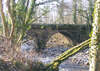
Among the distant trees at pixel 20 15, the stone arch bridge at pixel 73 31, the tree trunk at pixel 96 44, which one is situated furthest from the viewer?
the stone arch bridge at pixel 73 31

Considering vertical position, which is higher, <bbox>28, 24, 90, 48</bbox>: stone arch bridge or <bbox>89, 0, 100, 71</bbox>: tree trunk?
<bbox>89, 0, 100, 71</bbox>: tree trunk

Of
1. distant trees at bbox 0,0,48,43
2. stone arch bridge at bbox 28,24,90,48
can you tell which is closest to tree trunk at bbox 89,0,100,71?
distant trees at bbox 0,0,48,43

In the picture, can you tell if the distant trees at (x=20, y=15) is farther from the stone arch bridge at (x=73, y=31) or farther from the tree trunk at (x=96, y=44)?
the stone arch bridge at (x=73, y=31)

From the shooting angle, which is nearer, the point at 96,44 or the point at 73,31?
the point at 96,44

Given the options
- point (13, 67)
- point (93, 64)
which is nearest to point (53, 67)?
point (13, 67)

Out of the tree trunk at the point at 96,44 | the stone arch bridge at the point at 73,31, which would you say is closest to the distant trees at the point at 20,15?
the tree trunk at the point at 96,44

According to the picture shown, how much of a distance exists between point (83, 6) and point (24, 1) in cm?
1175

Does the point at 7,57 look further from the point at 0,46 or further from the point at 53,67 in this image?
the point at 53,67

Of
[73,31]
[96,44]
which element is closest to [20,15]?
[96,44]

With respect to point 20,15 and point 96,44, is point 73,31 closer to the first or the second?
point 20,15

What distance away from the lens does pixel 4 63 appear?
23.8ft

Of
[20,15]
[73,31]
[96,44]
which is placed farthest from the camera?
[73,31]

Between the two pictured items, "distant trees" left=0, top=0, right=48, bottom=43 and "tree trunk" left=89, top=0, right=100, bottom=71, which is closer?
"tree trunk" left=89, top=0, right=100, bottom=71

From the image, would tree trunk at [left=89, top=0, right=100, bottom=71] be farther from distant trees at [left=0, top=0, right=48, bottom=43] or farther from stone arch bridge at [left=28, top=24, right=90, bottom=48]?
stone arch bridge at [left=28, top=24, right=90, bottom=48]
